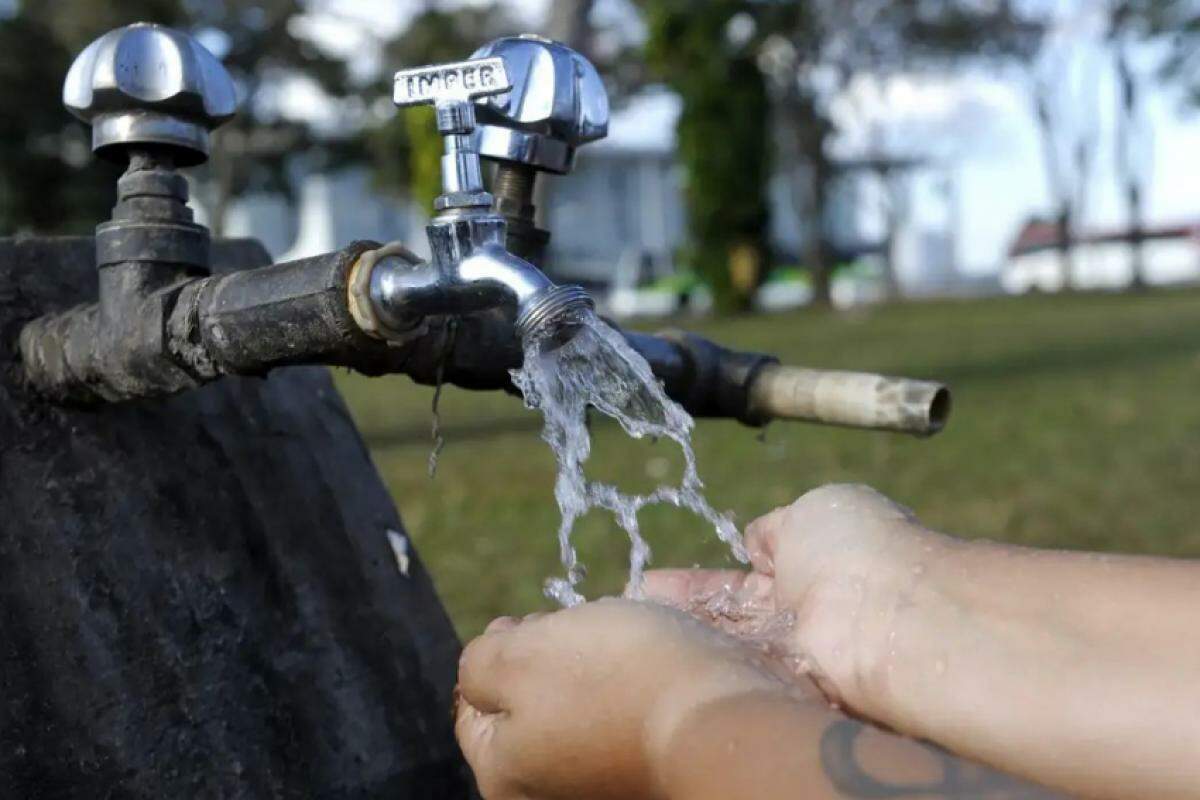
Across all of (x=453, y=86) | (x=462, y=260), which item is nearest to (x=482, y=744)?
(x=462, y=260)

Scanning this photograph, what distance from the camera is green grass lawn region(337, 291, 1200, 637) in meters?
3.54

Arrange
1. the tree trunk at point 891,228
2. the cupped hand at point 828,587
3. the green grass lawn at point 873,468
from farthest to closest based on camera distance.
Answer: the tree trunk at point 891,228, the green grass lawn at point 873,468, the cupped hand at point 828,587

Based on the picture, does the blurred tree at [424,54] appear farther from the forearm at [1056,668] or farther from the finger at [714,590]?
the forearm at [1056,668]

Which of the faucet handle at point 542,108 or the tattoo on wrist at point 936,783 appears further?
the faucet handle at point 542,108

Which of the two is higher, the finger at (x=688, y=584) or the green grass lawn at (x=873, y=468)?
the finger at (x=688, y=584)

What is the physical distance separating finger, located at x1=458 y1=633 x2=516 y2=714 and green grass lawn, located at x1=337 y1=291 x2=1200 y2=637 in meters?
0.59

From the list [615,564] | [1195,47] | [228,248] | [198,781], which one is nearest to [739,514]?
[615,564]

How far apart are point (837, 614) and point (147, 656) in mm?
532

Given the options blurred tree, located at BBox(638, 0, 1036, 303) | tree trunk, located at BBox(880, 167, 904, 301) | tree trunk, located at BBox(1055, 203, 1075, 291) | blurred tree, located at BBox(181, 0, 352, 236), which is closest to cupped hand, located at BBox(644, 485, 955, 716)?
blurred tree, located at BBox(181, 0, 352, 236)

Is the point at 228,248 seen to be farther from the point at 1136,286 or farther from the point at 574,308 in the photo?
the point at 1136,286

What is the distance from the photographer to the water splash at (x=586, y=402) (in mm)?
985

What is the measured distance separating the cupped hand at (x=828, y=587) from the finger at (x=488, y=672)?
169mm

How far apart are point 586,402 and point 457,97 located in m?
0.26

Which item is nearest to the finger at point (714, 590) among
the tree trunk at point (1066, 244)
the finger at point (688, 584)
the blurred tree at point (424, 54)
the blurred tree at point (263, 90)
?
the finger at point (688, 584)
